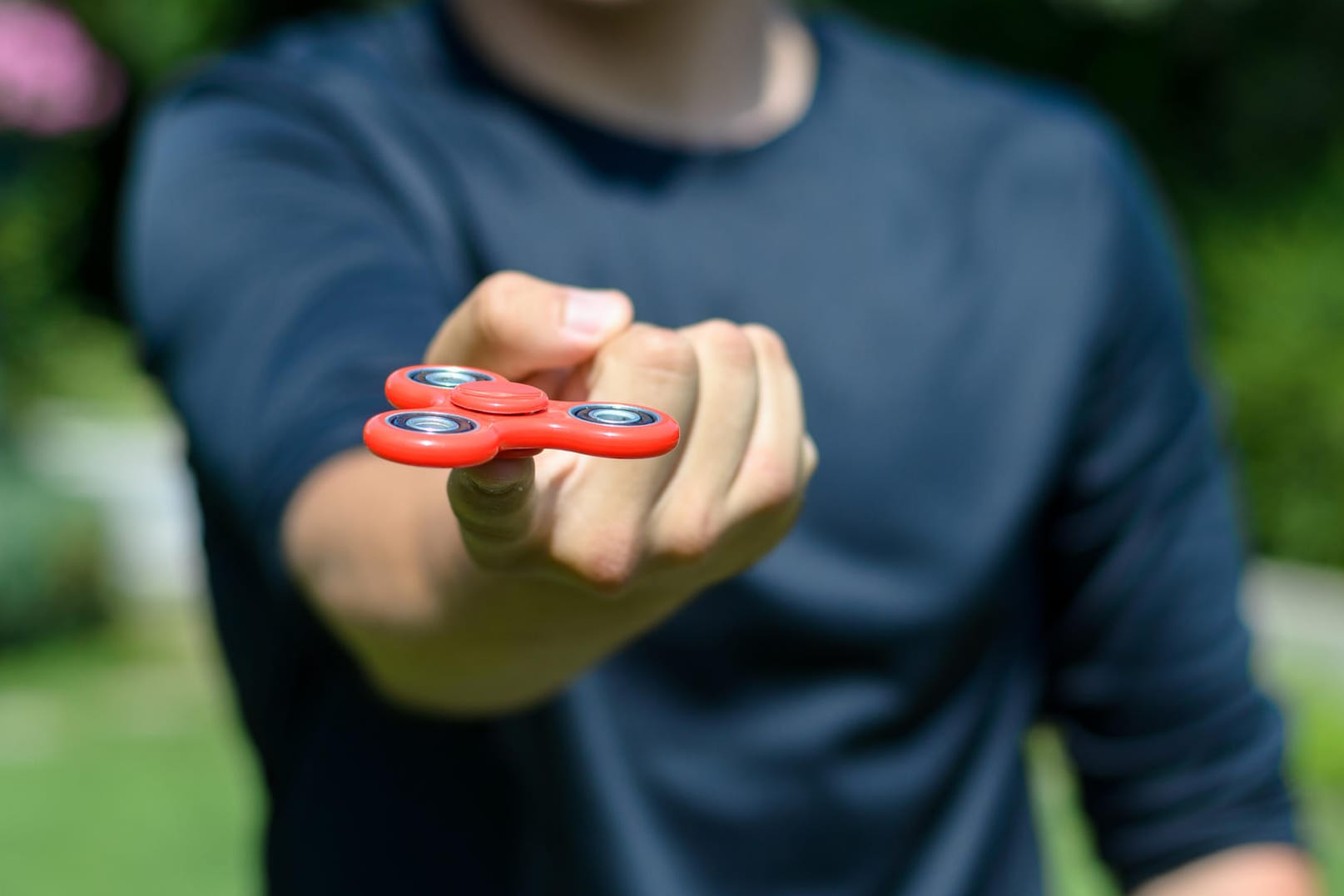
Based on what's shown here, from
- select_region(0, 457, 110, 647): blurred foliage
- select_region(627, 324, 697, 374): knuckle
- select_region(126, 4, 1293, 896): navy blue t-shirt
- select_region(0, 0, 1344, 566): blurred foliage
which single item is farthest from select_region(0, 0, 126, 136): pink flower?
select_region(627, 324, 697, 374): knuckle

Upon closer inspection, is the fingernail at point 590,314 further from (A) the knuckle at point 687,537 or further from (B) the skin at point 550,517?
(A) the knuckle at point 687,537

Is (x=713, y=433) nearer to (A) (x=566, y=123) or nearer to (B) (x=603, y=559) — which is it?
(B) (x=603, y=559)

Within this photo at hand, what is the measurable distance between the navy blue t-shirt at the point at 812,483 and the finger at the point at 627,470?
1.27ft

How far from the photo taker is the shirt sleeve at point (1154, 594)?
6.20 feet

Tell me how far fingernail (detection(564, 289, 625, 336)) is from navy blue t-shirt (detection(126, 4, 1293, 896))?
0.32 metres

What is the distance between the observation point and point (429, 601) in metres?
1.23

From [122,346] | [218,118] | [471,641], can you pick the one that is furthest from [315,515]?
[122,346]

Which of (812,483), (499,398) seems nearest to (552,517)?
(499,398)

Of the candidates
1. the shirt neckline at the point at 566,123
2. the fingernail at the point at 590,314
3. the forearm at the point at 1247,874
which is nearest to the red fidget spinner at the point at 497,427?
the fingernail at the point at 590,314

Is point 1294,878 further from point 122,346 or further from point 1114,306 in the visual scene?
point 122,346

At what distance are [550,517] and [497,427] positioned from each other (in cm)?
13

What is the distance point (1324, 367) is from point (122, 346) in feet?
33.8

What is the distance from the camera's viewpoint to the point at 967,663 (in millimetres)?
1850

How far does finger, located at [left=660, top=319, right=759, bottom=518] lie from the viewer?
108 cm
